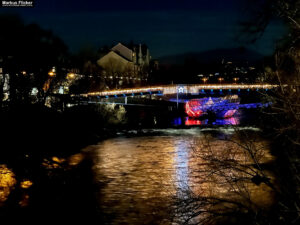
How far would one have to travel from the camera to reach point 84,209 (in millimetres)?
17047

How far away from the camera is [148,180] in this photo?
21969 mm

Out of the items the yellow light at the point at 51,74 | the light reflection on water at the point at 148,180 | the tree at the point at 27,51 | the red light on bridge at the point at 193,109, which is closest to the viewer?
the light reflection on water at the point at 148,180

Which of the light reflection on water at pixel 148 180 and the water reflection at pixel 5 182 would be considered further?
the water reflection at pixel 5 182

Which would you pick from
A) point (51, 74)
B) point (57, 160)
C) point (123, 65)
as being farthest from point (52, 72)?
point (123, 65)

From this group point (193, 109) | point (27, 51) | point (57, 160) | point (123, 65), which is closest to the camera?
point (57, 160)

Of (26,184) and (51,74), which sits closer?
(26,184)

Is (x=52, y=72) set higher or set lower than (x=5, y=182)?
higher

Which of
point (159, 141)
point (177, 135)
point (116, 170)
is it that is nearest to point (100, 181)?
point (116, 170)

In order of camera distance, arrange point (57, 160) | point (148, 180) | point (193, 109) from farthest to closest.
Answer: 1. point (193, 109)
2. point (57, 160)
3. point (148, 180)

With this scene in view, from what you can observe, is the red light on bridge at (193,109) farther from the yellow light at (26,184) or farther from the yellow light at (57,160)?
the yellow light at (26,184)

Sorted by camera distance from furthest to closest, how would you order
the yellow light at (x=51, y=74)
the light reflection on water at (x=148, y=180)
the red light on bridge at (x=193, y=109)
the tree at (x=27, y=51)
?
the red light on bridge at (x=193, y=109)
the yellow light at (x=51, y=74)
the tree at (x=27, y=51)
the light reflection on water at (x=148, y=180)

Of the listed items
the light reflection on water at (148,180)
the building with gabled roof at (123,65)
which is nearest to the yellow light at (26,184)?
the light reflection on water at (148,180)

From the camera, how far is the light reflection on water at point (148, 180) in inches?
632

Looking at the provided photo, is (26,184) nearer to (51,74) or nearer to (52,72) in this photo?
(51,74)
